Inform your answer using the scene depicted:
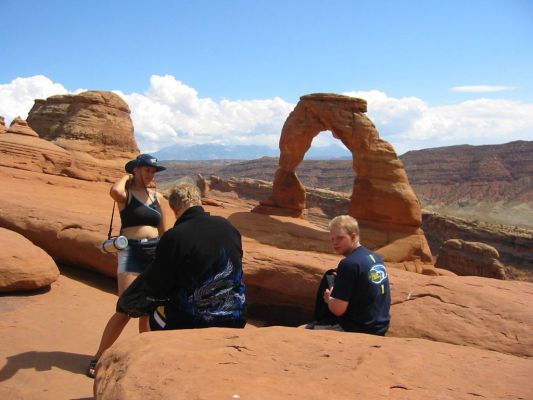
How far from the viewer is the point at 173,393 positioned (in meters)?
1.86

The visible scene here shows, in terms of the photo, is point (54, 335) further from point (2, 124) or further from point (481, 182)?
point (481, 182)

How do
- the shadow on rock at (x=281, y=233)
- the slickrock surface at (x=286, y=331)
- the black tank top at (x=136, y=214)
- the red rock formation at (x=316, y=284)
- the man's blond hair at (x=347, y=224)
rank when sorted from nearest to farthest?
the slickrock surface at (x=286, y=331), the man's blond hair at (x=347, y=224), the black tank top at (x=136, y=214), the red rock formation at (x=316, y=284), the shadow on rock at (x=281, y=233)

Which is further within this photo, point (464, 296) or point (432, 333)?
point (464, 296)

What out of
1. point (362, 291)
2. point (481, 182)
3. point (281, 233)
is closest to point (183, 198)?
point (362, 291)

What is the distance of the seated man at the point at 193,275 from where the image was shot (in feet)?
9.18

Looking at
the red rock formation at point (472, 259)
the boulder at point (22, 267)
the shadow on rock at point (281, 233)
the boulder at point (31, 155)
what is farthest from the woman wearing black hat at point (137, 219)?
the red rock formation at point (472, 259)

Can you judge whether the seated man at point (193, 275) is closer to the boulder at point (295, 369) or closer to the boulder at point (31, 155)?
the boulder at point (295, 369)

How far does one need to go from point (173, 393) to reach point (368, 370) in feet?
3.20

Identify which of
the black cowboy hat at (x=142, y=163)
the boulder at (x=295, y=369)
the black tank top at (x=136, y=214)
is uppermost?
the black cowboy hat at (x=142, y=163)

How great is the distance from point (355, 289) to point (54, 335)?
304cm

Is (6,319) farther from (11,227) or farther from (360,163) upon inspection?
(360,163)

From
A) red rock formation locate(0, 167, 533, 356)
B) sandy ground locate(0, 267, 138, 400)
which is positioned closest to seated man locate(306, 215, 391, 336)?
red rock formation locate(0, 167, 533, 356)

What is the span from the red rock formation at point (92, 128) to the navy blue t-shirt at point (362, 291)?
17540 millimetres

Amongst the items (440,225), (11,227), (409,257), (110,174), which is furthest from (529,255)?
(11,227)
